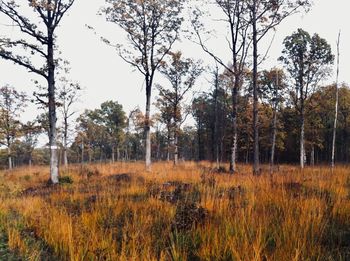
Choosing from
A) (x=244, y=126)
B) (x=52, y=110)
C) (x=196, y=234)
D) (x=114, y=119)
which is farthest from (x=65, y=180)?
(x=114, y=119)

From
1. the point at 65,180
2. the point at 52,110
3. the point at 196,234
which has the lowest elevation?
the point at 65,180

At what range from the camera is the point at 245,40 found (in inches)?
603

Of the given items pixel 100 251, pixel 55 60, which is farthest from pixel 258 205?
pixel 55 60

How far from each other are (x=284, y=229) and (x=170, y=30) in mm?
17036

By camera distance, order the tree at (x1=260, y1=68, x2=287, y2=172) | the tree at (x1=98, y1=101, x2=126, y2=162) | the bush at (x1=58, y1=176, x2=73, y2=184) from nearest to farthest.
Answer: the bush at (x1=58, y1=176, x2=73, y2=184) → the tree at (x1=260, y1=68, x2=287, y2=172) → the tree at (x1=98, y1=101, x2=126, y2=162)

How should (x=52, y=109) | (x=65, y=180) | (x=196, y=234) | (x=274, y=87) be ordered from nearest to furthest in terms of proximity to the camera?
(x=196, y=234) → (x=52, y=109) → (x=65, y=180) → (x=274, y=87)

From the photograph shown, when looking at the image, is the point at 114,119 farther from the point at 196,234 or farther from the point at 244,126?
the point at 196,234

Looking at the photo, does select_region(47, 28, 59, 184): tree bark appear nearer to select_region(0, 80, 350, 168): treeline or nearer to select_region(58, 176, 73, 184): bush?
select_region(58, 176, 73, 184): bush

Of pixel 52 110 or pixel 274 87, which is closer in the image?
pixel 52 110

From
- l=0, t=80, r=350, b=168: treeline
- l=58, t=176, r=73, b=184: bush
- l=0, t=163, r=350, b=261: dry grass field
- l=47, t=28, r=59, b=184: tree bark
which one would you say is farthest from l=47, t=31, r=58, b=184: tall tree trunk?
l=0, t=80, r=350, b=168: treeline

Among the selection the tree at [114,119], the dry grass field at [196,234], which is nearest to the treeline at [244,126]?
the tree at [114,119]

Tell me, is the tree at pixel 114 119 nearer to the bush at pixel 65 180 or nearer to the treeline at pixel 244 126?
the treeline at pixel 244 126

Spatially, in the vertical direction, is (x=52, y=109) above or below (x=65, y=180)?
above

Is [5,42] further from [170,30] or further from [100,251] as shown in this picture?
[100,251]
